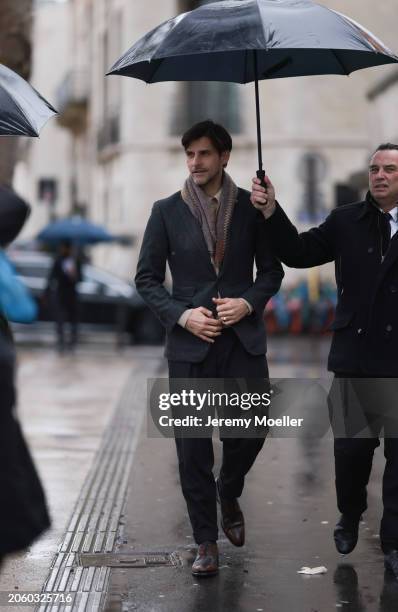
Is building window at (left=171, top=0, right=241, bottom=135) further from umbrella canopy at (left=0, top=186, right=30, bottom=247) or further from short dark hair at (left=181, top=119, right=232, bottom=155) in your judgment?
umbrella canopy at (left=0, top=186, right=30, bottom=247)

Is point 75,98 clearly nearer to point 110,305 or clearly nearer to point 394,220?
point 110,305

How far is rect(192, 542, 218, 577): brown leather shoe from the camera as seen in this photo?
19.8 ft

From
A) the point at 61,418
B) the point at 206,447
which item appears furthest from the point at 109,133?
→ the point at 206,447

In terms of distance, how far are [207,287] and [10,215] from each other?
5.49 ft

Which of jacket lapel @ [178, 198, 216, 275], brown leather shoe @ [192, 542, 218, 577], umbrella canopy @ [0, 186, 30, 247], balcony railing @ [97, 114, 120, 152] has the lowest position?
brown leather shoe @ [192, 542, 218, 577]

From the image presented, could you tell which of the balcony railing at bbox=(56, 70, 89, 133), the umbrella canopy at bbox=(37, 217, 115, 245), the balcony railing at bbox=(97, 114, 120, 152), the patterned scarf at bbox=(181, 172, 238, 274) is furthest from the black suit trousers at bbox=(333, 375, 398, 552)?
the balcony railing at bbox=(56, 70, 89, 133)

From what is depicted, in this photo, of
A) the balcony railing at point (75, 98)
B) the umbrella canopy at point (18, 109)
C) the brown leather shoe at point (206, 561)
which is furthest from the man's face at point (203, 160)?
the balcony railing at point (75, 98)

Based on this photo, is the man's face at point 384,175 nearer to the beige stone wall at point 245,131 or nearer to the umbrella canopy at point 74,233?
the umbrella canopy at point 74,233

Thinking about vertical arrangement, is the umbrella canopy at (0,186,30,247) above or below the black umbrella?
below

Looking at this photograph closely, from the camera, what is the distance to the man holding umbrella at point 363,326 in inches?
240

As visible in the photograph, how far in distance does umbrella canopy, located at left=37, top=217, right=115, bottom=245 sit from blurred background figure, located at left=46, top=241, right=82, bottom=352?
247cm

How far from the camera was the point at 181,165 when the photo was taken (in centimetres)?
3441

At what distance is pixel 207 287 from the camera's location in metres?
6.20

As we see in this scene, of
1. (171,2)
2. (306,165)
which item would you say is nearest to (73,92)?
(171,2)
